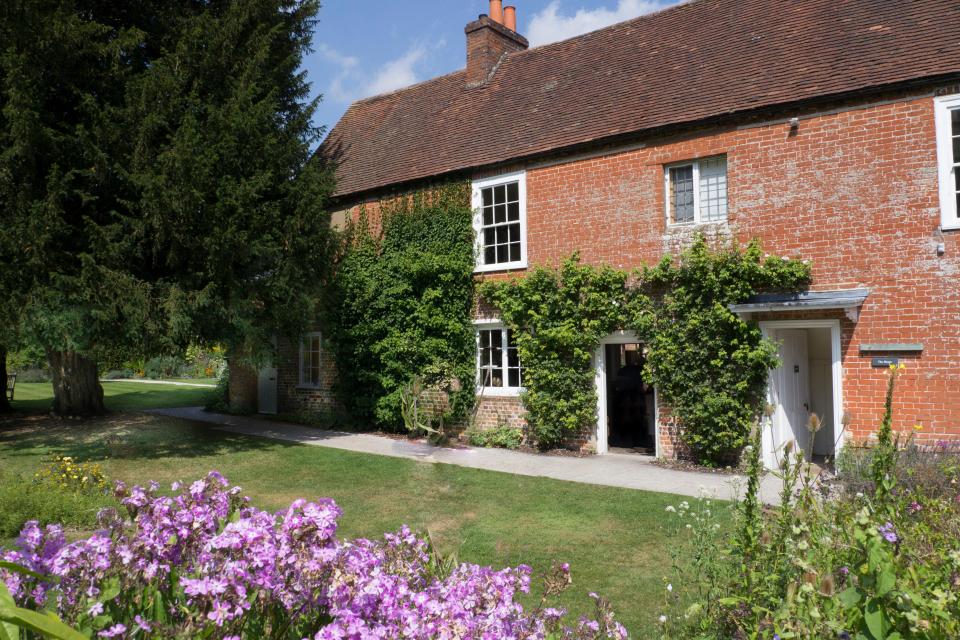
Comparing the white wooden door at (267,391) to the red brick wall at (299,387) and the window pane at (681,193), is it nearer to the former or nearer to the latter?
the red brick wall at (299,387)

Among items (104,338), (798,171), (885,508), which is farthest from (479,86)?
(885,508)

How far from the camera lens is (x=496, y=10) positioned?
59.0 feet

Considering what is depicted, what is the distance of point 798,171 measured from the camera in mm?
11195

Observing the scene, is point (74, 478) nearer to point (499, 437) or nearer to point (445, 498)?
point (445, 498)

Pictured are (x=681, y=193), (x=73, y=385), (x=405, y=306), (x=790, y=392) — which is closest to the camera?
(x=790, y=392)

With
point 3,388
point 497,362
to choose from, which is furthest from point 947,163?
point 3,388

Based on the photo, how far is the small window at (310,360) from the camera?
18469 millimetres

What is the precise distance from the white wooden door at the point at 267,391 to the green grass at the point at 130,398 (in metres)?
4.16

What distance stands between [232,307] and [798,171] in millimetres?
10645

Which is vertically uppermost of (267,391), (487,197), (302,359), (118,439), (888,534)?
(487,197)

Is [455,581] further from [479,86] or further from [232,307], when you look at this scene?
[479,86]

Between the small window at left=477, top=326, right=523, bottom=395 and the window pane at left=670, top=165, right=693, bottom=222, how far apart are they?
167 inches

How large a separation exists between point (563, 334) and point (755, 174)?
4518mm

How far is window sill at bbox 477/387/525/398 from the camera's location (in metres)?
14.3
